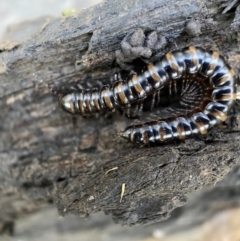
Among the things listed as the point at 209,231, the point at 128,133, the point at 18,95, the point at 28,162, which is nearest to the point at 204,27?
the point at 128,133

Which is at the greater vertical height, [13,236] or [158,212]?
[158,212]

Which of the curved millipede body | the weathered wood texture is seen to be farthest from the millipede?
the weathered wood texture

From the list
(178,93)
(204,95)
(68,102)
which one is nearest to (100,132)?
(68,102)

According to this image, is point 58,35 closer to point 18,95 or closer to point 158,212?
point 18,95

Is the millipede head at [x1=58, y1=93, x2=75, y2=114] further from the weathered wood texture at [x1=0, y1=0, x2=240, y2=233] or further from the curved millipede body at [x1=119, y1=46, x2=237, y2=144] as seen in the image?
the curved millipede body at [x1=119, y1=46, x2=237, y2=144]

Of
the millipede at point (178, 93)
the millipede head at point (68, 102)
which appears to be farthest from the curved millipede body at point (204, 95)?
the millipede head at point (68, 102)
